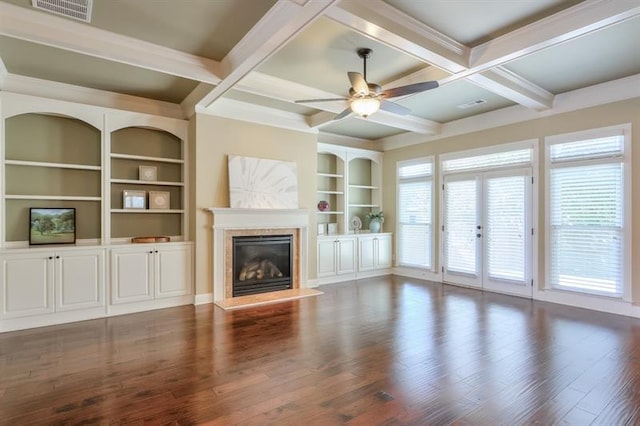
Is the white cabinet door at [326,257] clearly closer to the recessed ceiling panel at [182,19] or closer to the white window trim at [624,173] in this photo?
the white window trim at [624,173]

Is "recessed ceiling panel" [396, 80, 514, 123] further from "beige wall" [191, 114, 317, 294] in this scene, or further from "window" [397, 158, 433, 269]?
"beige wall" [191, 114, 317, 294]

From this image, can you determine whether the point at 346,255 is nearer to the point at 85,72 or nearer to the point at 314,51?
the point at 314,51

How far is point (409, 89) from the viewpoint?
3.53 metres

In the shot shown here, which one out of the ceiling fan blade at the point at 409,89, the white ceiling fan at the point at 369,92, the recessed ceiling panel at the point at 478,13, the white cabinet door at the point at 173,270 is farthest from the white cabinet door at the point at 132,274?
the recessed ceiling panel at the point at 478,13

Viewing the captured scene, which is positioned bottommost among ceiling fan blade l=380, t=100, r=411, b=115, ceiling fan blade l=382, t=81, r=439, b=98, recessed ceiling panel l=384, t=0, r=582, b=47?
ceiling fan blade l=380, t=100, r=411, b=115

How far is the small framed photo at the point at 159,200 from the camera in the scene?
17.0ft

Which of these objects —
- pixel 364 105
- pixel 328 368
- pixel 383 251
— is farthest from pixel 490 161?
pixel 328 368

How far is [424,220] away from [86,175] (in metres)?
5.81

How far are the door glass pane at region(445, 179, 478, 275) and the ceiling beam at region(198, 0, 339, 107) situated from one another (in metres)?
4.38

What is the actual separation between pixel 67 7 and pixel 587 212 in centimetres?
634

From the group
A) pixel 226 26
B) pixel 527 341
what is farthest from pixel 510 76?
pixel 226 26

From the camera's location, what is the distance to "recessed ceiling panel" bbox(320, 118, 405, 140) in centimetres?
643

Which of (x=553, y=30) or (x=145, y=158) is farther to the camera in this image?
(x=145, y=158)

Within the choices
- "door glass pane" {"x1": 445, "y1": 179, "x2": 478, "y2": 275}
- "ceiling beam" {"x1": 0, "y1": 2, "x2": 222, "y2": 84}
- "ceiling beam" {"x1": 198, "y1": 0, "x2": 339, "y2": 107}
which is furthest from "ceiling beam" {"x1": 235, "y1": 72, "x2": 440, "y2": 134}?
"door glass pane" {"x1": 445, "y1": 179, "x2": 478, "y2": 275}
